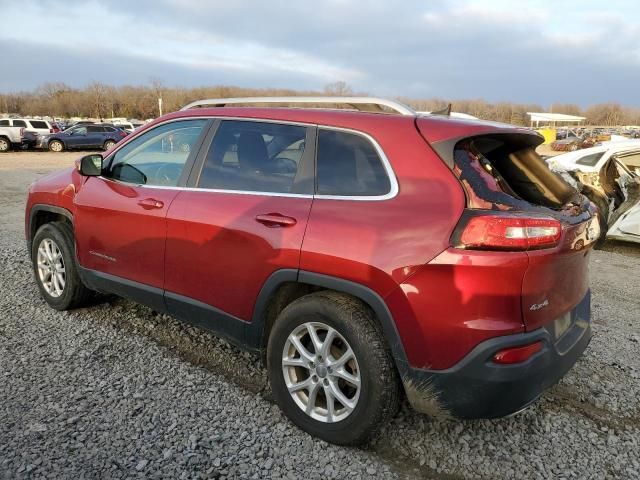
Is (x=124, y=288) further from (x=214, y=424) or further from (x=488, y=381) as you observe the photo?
(x=488, y=381)

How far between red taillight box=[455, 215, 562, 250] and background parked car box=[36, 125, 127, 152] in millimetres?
29838

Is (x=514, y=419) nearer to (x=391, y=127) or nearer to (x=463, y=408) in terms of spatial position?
(x=463, y=408)

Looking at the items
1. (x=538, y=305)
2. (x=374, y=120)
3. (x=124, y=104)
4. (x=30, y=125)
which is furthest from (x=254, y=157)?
(x=124, y=104)

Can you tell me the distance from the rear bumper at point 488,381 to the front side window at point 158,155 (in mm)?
2066

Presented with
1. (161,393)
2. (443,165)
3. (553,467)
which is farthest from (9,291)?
(553,467)

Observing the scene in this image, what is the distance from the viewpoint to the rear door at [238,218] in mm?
2775

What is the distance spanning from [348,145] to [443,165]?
0.54m

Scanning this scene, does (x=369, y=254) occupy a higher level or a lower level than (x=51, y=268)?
higher

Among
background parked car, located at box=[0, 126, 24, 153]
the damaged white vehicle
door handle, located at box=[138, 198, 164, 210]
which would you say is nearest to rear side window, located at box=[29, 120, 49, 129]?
background parked car, located at box=[0, 126, 24, 153]

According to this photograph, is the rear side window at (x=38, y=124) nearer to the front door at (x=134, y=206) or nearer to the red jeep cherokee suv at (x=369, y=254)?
the front door at (x=134, y=206)

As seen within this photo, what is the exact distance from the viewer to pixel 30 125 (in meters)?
29.4

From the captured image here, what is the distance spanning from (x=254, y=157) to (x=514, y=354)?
1.80m

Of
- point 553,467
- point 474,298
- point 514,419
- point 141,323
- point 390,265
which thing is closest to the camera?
point 474,298

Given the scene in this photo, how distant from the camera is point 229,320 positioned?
311 cm
